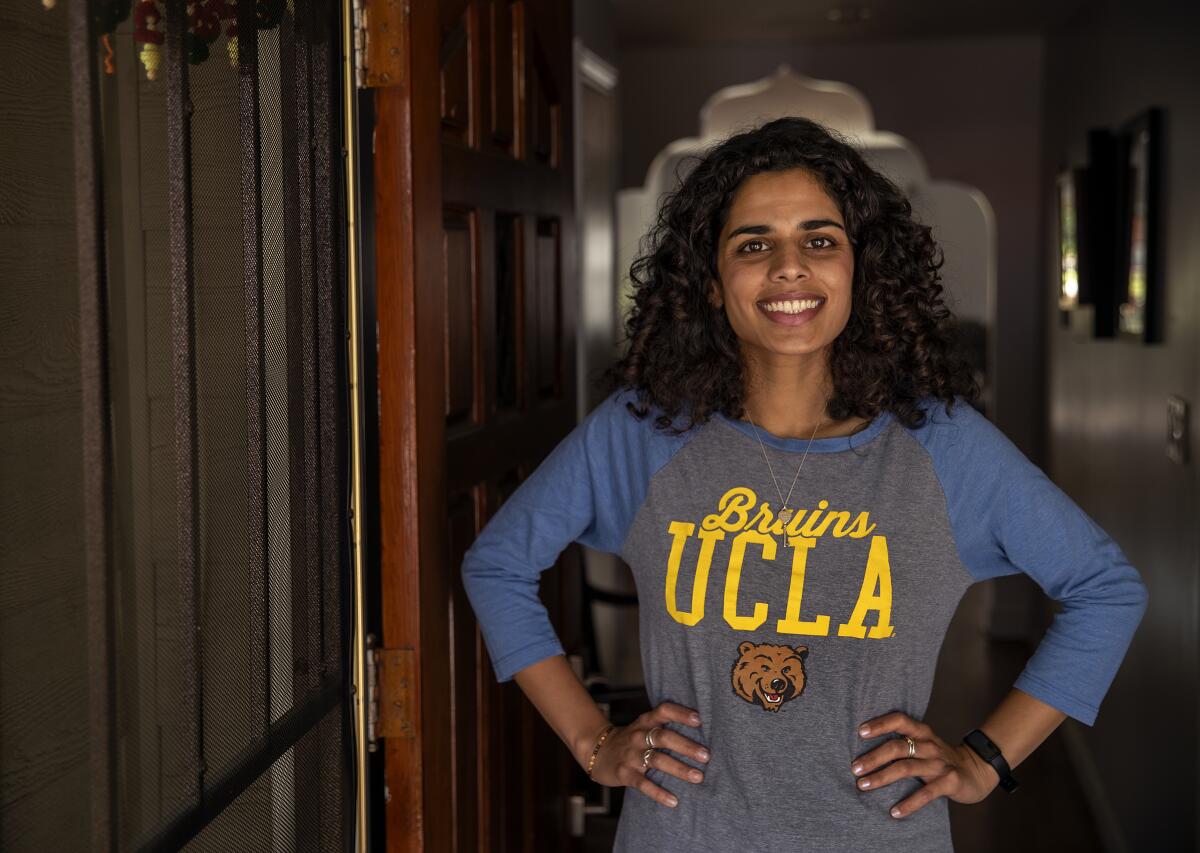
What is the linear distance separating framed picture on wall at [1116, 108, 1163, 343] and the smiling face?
176cm

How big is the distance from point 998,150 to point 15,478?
597 centimetres

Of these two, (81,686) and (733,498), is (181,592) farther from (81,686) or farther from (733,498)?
(733,498)

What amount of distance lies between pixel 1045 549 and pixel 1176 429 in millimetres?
1504

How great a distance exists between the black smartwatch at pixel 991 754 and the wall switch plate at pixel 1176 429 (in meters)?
1.41

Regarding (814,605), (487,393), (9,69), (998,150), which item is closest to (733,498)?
(814,605)

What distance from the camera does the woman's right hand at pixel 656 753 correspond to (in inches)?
60.4

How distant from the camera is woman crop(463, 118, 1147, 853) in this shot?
1.49 m

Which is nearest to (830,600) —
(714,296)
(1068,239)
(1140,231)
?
(714,296)

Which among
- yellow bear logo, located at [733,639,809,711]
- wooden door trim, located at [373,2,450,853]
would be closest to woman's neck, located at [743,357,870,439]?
yellow bear logo, located at [733,639,809,711]

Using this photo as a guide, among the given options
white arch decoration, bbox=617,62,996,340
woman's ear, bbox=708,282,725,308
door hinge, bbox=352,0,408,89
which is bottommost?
woman's ear, bbox=708,282,725,308

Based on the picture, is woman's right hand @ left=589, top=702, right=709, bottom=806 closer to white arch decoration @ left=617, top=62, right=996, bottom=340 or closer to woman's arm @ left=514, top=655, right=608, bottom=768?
woman's arm @ left=514, top=655, right=608, bottom=768

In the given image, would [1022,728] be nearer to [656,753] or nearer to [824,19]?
[656,753]

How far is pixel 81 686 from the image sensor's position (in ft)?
3.32

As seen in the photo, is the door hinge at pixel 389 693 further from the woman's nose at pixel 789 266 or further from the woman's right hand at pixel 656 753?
the woman's nose at pixel 789 266
